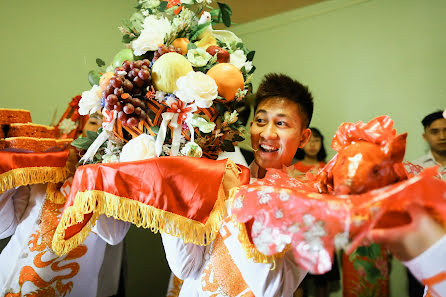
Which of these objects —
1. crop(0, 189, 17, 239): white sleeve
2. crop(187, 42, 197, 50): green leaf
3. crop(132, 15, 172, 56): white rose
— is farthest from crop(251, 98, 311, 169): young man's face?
crop(0, 189, 17, 239): white sleeve

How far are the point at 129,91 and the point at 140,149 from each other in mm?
183

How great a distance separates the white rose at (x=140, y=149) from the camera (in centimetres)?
101

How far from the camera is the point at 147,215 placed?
960 millimetres

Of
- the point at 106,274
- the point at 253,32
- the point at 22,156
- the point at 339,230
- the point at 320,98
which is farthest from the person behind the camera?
the point at 253,32

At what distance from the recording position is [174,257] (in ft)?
3.64

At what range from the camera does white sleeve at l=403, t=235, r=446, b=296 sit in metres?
0.64

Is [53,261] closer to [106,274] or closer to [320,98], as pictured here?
[106,274]

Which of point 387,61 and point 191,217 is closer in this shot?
point 191,217

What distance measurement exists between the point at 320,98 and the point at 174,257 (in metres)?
1.97

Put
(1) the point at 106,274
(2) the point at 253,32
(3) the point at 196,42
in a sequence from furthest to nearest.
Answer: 1. (2) the point at 253,32
2. (1) the point at 106,274
3. (3) the point at 196,42

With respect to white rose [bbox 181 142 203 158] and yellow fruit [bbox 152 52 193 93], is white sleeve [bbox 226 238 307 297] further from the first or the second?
yellow fruit [bbox 152 52 193 93]

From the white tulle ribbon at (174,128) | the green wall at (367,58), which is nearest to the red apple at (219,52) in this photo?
the white tulle ribbon at (174,128)

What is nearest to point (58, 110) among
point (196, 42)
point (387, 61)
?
point (196, 42)

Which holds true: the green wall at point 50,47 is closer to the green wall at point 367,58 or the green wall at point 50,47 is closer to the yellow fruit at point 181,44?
the yellow fruit at point 181,44
